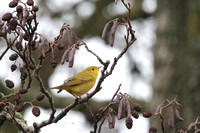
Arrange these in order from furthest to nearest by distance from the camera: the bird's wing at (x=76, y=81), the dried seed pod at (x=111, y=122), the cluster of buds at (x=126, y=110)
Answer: the bird's wing at (x=76, y=81)
the dried seed pod at (x=111, y=122)
the cluster of buds at (x=126, y=110)

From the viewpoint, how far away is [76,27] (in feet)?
27.6

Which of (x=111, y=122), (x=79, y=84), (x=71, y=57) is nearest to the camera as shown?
(x=71, y=57)

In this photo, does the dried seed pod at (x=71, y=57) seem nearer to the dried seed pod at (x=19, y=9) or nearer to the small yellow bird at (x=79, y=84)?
the dried seed pod at (x=19, y=9)

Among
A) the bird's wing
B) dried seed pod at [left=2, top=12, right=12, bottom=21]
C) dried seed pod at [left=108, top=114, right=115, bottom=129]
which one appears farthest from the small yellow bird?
dried seed pod at [left=2, top=12, right=12, bottom=21]

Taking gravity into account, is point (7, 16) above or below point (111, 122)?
above

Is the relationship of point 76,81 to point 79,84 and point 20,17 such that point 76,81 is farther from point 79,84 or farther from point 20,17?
point 20,17

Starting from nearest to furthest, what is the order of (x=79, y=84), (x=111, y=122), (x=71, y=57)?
(x=71, y=57), (x=111, y=122), (x=79, y=84)

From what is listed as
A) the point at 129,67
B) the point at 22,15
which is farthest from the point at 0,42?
the point at 22,15

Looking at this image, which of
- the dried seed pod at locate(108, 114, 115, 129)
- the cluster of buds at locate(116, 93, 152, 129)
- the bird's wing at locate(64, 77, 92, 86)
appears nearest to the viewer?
the cluster of buds at locate(116, 93, 152, 129)

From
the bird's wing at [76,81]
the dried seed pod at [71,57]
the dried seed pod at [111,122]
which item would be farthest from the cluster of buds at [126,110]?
the bird's wing at [76,81]

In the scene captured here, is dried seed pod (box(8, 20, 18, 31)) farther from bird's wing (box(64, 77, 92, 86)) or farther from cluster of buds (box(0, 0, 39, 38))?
bird's wing (box(64, 77, 92, 86))

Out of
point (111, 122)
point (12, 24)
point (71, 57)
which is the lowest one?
point (111, 122)

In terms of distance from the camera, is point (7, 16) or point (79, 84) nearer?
point (7, 16)

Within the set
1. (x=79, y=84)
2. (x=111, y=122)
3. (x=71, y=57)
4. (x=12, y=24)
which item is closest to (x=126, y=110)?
(x=111, y=122)
